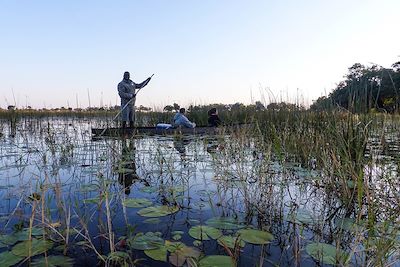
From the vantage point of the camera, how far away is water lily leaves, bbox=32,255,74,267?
1854 millimetres

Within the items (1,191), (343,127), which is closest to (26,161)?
(1,191)

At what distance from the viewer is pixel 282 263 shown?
6.72ft

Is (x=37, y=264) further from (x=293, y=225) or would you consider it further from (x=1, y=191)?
(x=1, y=191)

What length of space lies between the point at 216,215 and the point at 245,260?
864 millimetres

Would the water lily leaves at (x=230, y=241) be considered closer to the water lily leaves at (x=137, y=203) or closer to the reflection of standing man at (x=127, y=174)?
the water lily leaves at (x=137, y=203)

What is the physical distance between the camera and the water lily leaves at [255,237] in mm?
2182

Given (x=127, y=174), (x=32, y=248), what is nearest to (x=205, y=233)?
(x=32, y=248)

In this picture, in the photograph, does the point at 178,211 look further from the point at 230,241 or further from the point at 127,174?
the point at 127,174

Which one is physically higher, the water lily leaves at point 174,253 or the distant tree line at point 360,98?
the distant tree line at point 360,98

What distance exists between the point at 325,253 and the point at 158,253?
109 centimetres

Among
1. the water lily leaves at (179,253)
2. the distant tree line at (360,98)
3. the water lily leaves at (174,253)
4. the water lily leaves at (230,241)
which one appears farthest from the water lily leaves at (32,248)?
the distant tree line at (360,98)

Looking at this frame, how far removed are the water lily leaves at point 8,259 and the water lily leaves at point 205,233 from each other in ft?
3.65

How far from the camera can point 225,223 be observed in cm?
253

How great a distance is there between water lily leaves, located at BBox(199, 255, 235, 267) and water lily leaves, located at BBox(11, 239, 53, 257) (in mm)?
984
